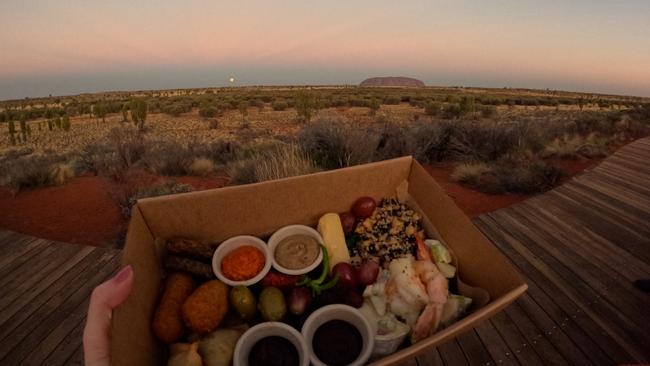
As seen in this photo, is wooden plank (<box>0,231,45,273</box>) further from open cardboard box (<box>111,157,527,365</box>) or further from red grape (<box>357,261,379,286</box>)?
red grape (<box>357,261,379,286</box>)

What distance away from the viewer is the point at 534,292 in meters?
2.32

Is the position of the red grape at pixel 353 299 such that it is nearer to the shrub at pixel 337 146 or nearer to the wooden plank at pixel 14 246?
the wooden plank at pixel 14 246

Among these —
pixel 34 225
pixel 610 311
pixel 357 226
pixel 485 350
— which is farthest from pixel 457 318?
pixel 34 225

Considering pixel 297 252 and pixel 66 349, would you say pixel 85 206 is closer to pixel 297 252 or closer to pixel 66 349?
pixel 66 349

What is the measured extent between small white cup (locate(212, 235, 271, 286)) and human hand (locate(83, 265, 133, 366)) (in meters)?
0.62

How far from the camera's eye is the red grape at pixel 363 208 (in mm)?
1846

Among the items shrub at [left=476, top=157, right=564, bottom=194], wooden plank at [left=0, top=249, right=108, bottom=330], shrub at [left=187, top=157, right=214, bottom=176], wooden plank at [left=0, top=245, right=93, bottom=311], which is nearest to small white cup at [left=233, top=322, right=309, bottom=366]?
wooden plank at [left=0, top=249, right=108, bottom=330]

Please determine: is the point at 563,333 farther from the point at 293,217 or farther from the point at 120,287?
the point at 120,287

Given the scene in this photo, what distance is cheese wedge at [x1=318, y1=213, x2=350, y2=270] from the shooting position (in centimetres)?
168

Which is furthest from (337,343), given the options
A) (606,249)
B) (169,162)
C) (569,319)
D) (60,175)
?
(60,175)

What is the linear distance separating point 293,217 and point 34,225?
3.83m

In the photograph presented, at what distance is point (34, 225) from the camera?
3.88 metres

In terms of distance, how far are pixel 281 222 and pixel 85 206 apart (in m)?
4.23

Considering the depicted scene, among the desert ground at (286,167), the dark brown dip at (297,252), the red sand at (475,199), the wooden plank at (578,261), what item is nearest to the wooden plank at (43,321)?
the desert ground at (286,167)
